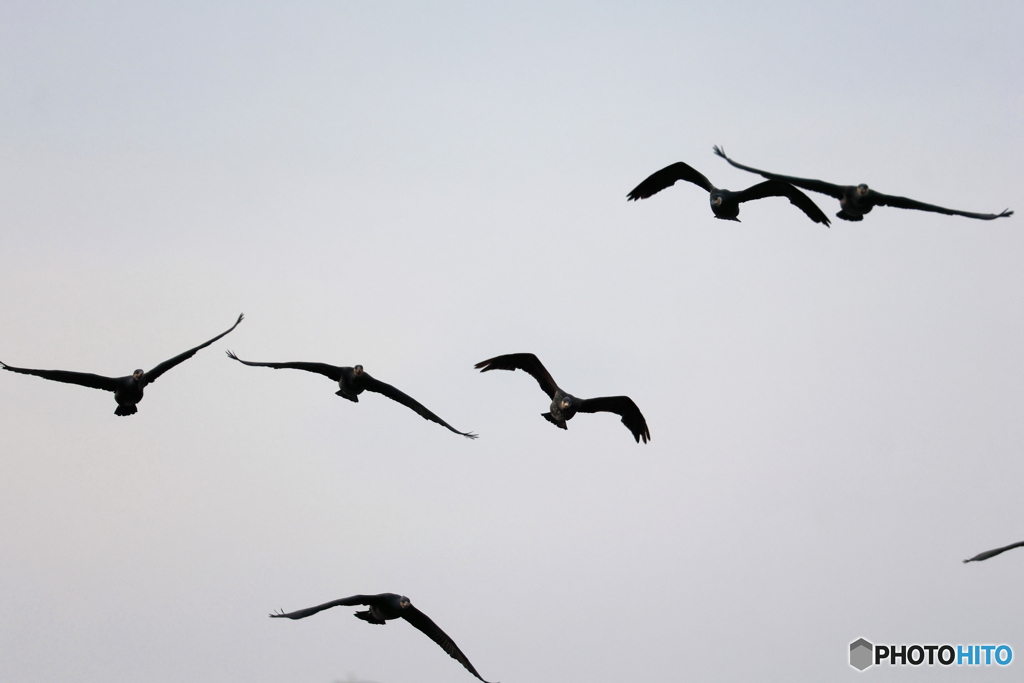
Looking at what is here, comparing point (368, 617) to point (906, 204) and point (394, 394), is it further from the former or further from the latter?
point (906, 204)

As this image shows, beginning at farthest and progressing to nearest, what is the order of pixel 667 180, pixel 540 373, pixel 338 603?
1. pixel 667 180
2. pixel 540 373
3. pixel 338 603

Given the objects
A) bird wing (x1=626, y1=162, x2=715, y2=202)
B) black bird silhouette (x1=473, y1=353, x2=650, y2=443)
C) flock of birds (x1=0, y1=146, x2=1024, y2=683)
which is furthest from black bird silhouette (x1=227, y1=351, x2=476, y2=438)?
bird wing (x1=626, y1=162, x2=715, y2=202)

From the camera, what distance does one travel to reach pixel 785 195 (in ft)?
129

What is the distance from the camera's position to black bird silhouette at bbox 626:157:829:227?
38438mm

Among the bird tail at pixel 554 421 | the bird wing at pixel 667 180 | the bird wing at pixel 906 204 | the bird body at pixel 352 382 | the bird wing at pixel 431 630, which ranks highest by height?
the bird wing at pixel 667 180

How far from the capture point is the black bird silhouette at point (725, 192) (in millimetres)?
38438

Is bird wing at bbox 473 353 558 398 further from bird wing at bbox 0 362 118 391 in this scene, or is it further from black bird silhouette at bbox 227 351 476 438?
bird wing at bbox 0 362 118 391

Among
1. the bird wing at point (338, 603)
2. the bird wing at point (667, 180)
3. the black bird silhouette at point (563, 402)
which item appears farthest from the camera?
the bird wing at point (667, 180)

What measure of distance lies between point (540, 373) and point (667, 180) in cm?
841

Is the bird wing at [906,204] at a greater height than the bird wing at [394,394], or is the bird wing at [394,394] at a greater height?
the bird wing at [906,204]

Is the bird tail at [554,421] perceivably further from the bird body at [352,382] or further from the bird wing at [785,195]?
the bird wing at [785,195]

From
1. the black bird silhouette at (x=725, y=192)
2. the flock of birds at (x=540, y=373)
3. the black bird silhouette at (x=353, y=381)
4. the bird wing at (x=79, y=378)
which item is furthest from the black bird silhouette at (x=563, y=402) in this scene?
the bird wing at (x=79, y=378)

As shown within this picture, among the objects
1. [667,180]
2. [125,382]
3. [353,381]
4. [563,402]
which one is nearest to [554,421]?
[563,402]

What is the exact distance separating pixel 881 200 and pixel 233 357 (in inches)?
744
